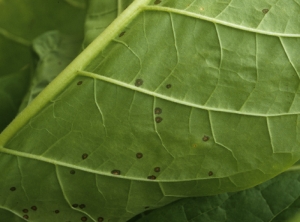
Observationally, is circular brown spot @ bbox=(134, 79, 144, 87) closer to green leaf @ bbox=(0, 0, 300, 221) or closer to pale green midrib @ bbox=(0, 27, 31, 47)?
green leaf @ bbox=(0, 0, 300, 221)

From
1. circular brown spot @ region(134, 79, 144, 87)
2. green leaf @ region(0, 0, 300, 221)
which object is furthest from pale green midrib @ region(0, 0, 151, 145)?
circular brown spot @ region(134, 79, 144, 87)

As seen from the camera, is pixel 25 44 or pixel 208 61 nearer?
pixel 208 61

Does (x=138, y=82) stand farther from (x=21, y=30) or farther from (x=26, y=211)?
(x=21, y=30)

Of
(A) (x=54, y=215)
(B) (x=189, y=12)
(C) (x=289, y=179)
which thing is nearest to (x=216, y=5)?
(B) (x=189, y=12)

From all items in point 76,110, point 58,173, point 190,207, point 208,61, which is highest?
point 208,61

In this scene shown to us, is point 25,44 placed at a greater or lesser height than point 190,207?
greater

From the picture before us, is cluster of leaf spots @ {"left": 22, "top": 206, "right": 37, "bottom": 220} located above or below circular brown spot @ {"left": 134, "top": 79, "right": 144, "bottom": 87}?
below

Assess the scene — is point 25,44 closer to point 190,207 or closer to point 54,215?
point 54,215
